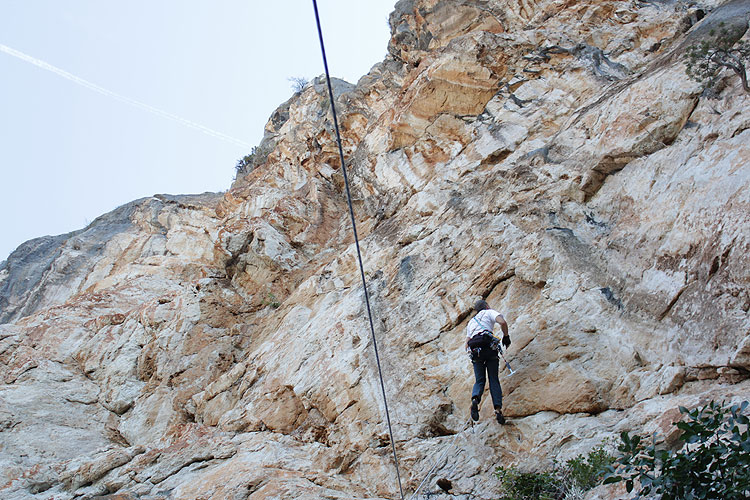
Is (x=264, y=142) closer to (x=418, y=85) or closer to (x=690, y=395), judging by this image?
(x=418, y=85)

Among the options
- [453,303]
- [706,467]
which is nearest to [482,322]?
[453,303]

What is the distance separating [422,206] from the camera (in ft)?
41.0

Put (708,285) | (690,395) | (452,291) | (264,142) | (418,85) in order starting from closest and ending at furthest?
1. (690,395)
2. (708,285)
3. (452,291)
4. (418,85)
5. (264,142)

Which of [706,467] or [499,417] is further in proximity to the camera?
[499,417]

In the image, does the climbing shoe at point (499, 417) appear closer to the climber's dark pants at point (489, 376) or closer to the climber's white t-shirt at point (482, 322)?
the climber's dark pants at point (489, 376)

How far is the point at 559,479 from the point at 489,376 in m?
1.63

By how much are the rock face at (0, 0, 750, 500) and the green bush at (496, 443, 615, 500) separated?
28cm

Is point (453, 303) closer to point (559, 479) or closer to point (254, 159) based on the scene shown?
point (559, 479)

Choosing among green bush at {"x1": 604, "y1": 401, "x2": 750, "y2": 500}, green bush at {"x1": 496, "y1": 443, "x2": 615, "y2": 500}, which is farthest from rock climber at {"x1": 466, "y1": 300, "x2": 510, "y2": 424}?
green bush at {"x1": 604, "y1": 401, "x2": 750, "y2": 500}

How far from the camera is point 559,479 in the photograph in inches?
221

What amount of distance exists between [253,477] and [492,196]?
22.6ft

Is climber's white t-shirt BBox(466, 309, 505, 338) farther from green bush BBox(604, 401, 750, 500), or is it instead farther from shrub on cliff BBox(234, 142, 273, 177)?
shrub on cliff BBox(234, 142, 273, 177)

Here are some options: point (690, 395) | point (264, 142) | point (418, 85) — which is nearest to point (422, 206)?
point (418, 85)

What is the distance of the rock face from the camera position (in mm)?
6539
